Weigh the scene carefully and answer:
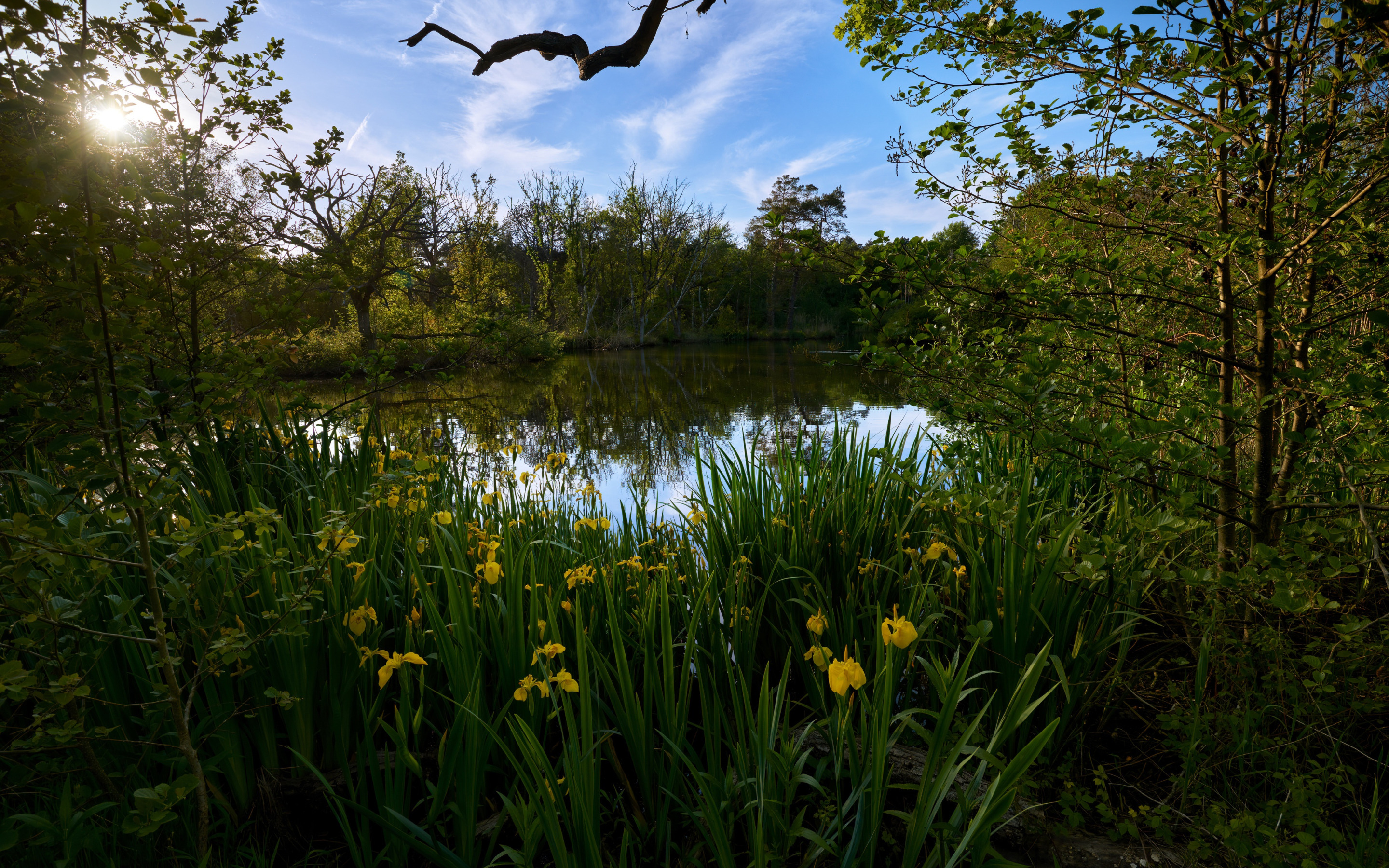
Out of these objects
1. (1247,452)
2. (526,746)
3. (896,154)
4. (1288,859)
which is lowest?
(1288,859)

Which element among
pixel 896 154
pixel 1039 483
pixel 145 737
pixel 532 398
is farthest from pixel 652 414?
pixel 145 737

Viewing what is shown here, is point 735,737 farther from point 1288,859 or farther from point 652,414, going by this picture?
point 652,414

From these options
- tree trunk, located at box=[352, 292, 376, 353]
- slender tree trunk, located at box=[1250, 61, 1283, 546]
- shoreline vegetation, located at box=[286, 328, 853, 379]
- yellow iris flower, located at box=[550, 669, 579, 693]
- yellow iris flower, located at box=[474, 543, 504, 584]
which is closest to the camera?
yellow iris flower, located at box=[550, 669, 579, 693]

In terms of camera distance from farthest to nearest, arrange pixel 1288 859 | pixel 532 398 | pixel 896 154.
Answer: pixel 532 398, pixel 896 154, pixel 1288 859

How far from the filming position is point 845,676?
1123 mm

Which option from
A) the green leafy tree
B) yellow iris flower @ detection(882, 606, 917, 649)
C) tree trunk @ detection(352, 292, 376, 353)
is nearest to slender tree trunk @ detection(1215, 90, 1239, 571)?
the green leafy tree

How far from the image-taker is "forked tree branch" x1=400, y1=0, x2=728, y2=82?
4.35 metres

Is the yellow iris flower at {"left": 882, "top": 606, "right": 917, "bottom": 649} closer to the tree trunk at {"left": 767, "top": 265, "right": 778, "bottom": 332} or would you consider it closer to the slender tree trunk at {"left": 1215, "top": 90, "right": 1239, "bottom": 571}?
the slender tree trunk at {"left": 1215, "top": 90, "right": 1239, "bottom": 571}

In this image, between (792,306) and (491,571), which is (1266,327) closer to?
(491,571)

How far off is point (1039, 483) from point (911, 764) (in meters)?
2.38

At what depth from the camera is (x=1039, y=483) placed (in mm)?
3533

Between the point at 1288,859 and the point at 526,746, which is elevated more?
the point at 526,746

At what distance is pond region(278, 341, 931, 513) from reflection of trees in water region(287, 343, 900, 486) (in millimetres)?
41

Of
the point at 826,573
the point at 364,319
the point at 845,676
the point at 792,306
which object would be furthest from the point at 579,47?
the point at 792,306
